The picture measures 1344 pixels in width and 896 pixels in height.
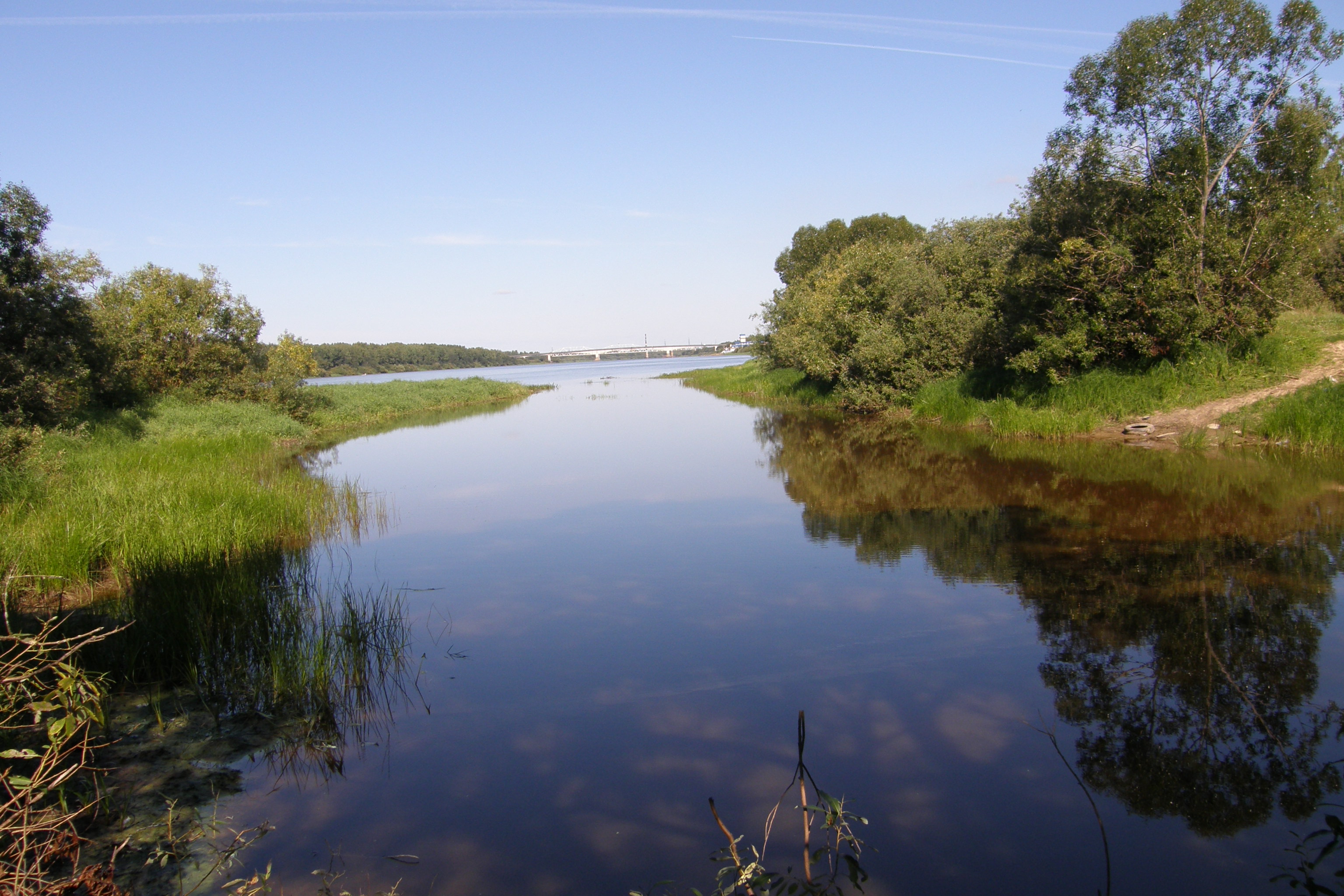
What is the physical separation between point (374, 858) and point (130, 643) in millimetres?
3392

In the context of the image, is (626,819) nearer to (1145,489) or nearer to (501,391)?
(1145,489)

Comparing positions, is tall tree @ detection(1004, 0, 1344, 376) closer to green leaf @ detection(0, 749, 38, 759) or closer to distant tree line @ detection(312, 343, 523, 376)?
green leaf @ detection(0, 749, 38, 759)

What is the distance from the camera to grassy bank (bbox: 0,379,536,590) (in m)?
7.92

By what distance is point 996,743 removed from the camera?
4844mm

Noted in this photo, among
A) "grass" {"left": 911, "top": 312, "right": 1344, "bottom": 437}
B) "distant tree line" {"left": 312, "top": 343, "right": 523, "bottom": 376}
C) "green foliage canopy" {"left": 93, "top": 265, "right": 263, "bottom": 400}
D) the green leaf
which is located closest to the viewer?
the green leaf

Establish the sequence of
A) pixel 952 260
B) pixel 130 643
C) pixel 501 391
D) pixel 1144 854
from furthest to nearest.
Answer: pixel 501 391 → pixel 952 260 → pixel 130 643 → pixel 1144 854

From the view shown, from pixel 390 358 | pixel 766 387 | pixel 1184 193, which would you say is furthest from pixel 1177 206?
pixel 390 358

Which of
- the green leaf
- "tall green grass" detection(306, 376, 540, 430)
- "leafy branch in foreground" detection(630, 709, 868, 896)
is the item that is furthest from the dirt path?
"tall green grass" detection(306, 376, 540, 430)

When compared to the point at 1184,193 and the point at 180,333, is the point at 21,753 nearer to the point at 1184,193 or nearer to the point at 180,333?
the point at 1184,193

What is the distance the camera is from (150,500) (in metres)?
9.64

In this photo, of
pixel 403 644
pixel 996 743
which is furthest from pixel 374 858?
pixel 996 743

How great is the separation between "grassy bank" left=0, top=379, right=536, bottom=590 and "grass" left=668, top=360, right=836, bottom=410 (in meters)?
20.9

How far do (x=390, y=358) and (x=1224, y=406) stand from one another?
129669 millimetres

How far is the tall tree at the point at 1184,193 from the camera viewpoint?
16.4 meters
